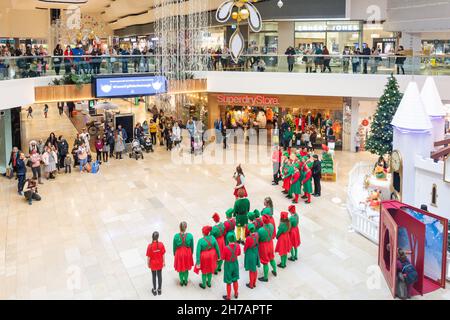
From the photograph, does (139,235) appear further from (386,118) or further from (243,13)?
(386,118)

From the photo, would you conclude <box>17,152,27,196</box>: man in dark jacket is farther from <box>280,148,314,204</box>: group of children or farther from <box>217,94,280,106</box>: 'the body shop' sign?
<box>217,94,280,106</box>: 'the body shop' sign

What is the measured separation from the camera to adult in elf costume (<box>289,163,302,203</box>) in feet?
41.8

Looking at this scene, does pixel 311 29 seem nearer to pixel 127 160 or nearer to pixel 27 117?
pixel 127 160

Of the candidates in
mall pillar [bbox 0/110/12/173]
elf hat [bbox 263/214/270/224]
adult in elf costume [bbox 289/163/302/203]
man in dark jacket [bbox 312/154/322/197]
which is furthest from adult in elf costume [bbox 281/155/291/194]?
mall pillar [bbox 0/110/12/173]

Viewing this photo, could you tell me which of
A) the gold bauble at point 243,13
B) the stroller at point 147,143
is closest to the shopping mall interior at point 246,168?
the gold bauble at point 243,13

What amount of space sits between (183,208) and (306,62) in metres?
10.1

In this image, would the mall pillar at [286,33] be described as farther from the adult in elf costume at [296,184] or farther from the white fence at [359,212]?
the adult in elf costume at [296,184]

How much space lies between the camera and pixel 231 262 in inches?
303

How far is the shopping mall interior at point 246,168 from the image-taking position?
833cm

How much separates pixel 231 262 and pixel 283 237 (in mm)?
1560

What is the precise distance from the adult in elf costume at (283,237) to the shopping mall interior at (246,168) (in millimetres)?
27

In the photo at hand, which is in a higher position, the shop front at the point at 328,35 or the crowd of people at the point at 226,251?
the shop front at the point at 328,35

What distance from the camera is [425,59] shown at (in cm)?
1744
